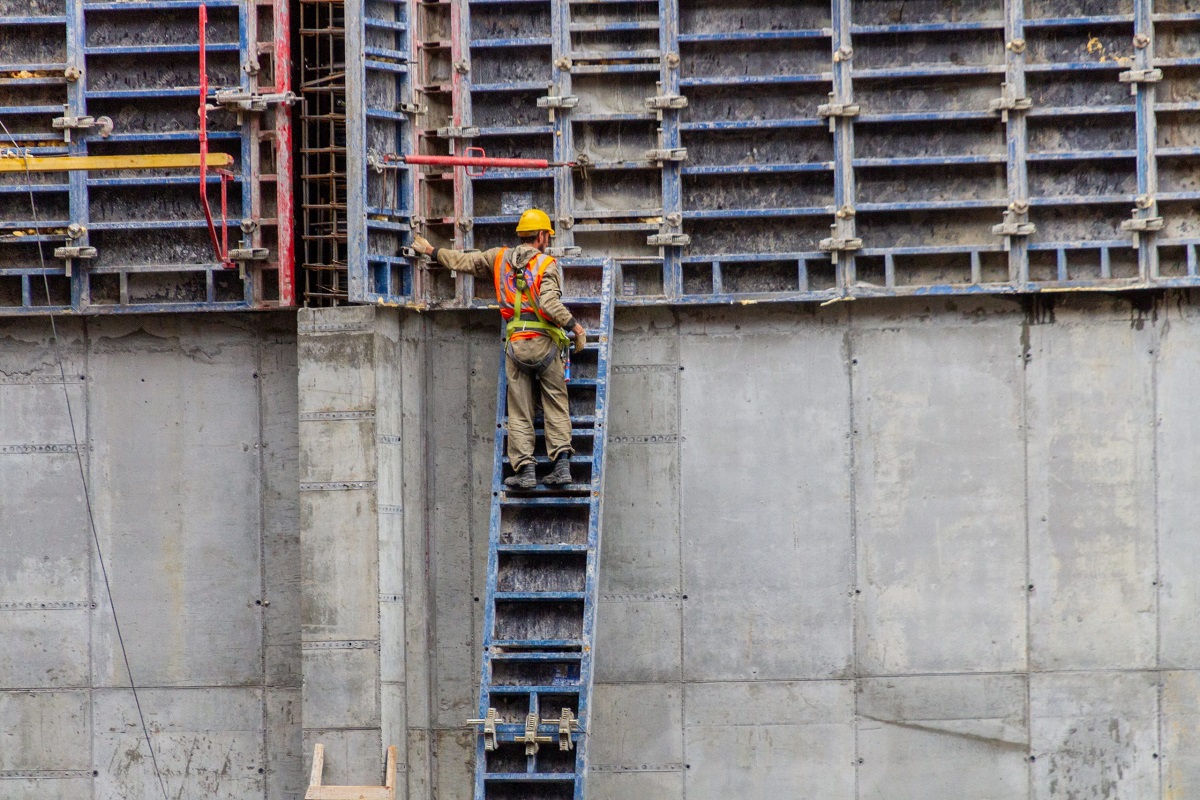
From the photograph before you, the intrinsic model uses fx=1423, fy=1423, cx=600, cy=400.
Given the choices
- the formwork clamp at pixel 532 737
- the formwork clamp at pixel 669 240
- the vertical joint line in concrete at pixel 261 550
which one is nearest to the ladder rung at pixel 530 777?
the formwork clamp at pixel 532 737

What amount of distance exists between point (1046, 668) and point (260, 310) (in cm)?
712

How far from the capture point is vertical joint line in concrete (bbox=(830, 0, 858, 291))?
11742 millimetres

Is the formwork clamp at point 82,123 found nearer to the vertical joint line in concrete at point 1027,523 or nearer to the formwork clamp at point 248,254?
the formwork clamp at point 248,254

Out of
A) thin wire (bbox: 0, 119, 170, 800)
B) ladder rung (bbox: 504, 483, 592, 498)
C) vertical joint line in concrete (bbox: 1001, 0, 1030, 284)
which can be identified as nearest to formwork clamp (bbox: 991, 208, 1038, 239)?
vertical joint line in concrete (bbox: 1001, 0, 1030, 284)

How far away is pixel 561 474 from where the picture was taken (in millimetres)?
10914

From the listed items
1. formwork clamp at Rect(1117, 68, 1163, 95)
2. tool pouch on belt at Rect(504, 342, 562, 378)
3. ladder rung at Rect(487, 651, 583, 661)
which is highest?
formwork clamp at Rect(1117, 68, 1163, 95)

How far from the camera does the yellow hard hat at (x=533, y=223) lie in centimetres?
1108

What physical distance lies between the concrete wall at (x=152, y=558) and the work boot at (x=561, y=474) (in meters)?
2.38

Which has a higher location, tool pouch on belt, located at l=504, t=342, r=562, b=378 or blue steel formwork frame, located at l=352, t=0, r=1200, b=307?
blue steel formwork frame, located at l=352, t=0, r=1200, b=307

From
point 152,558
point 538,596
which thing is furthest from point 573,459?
point 152,558

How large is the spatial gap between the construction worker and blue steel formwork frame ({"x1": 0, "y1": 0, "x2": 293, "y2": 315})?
2.03 m

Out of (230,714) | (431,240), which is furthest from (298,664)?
(431,240)

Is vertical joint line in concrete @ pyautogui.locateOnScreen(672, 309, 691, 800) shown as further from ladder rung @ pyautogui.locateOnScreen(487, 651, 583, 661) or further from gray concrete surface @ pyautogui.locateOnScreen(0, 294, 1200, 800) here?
ladder rung @ pyautogui.locateOnScreen(487, 651, 583, 661)

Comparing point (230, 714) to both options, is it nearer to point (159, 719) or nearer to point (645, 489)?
point (159, 719)
